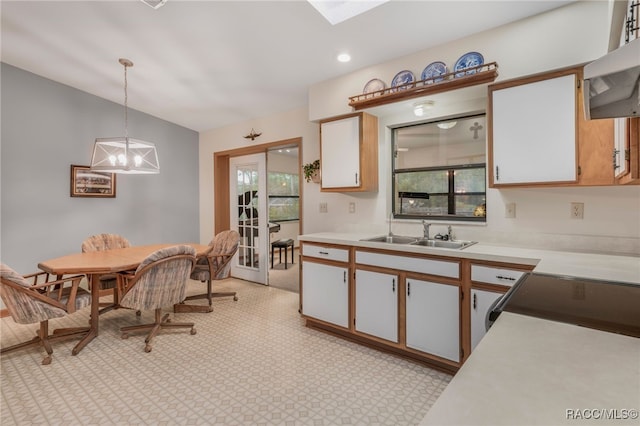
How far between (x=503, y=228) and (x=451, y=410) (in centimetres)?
232

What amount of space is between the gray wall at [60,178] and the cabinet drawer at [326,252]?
10.3 ft

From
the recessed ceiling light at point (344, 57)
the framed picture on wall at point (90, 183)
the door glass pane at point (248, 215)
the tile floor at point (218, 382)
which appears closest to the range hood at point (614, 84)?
the tile floor at point (218, 382)

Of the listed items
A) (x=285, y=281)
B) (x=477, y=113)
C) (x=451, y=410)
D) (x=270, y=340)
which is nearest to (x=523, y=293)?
(x=451, y=410)

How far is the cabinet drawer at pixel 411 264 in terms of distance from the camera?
7.22 ft

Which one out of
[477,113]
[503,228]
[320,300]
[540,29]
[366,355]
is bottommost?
[366,355]

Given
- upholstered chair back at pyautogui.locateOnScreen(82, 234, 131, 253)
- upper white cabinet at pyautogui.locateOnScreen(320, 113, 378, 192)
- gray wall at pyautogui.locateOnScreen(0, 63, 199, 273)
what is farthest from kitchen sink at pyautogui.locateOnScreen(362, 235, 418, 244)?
gray wall at pyautogui.locateOnScreen(0, 63, 199, 273)

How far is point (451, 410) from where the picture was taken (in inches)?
20.9

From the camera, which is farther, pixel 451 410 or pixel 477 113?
pixel 477 113

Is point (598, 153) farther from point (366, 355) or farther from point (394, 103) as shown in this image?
point (366, 355)

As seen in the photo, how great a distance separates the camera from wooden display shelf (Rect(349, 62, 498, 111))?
2287mm

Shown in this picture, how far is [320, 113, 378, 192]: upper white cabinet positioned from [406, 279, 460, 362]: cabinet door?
116cm

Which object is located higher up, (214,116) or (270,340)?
(214,116)

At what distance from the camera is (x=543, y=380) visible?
24.9 inches

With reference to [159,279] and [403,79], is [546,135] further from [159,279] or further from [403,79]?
[159,279]
